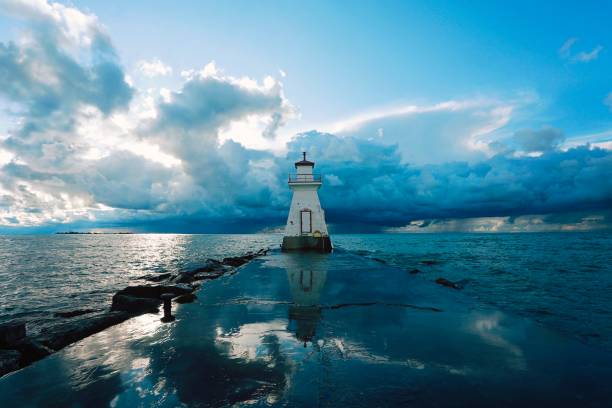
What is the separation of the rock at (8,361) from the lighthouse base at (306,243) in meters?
30.3

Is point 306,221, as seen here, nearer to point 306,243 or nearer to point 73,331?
point 306,243

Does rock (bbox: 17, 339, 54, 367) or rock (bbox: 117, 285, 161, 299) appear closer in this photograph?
rock (bbox: 17, 339, 54, 367)

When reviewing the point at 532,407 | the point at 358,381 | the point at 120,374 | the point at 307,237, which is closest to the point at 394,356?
the point at 358,381

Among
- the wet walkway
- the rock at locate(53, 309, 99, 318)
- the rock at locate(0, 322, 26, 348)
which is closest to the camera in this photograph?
the wet walkway

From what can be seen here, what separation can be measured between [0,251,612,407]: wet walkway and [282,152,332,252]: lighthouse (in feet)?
84.4

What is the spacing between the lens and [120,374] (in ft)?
18.4

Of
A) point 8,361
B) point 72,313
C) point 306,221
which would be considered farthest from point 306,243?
point 8,361

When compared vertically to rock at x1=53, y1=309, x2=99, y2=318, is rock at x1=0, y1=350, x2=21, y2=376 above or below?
above

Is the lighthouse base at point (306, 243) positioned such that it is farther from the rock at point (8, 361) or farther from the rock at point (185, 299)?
the rock at point (8, 361)

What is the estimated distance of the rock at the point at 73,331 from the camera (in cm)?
746

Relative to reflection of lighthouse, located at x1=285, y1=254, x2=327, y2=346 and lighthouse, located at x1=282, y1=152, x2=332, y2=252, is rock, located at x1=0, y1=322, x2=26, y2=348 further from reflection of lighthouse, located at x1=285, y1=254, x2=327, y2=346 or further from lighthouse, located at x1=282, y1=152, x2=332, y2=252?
lighthouse, located at x1=282, y1=152, x2=332, y2=252

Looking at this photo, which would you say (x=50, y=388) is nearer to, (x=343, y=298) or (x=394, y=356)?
(x=394, y=356)

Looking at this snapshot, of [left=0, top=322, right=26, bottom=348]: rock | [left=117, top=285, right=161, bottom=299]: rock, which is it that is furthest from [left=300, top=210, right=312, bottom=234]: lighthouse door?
[left=0, top=322, right=26, bottom=348]: rock

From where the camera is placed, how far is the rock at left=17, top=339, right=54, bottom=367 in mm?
6707
